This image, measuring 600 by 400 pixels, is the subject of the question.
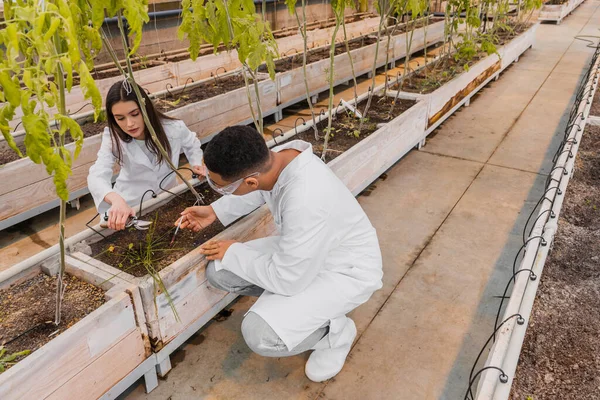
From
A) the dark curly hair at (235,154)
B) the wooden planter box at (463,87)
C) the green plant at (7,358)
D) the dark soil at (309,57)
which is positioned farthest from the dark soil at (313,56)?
the green plant at (7,358)

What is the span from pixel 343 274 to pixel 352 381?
0.47 meters

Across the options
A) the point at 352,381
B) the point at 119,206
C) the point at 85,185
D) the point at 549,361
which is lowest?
the point at 352,381

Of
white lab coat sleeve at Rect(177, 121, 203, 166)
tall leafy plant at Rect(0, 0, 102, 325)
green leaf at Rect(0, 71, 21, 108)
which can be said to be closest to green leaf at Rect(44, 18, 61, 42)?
tall leafy plant at Rect(0, 0, 102, 325)

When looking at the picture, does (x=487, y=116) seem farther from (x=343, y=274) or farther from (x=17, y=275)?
(x=17, y=275)

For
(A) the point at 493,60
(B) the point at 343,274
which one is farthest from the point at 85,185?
(A) the point at 493,60

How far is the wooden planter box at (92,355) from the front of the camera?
145 cm

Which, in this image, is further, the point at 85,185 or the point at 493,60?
the point at 493,60

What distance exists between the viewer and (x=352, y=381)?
1989mm

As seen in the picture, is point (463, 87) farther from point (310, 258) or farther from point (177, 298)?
point (177, 298)

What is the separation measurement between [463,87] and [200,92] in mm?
2676

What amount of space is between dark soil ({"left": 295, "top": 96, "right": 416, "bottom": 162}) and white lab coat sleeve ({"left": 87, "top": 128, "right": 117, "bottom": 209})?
132cm

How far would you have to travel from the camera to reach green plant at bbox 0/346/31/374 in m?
1.52

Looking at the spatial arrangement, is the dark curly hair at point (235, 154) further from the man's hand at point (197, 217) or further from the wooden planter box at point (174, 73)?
the wooden planter box at point (174, 73)

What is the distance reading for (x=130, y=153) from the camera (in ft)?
8.18
